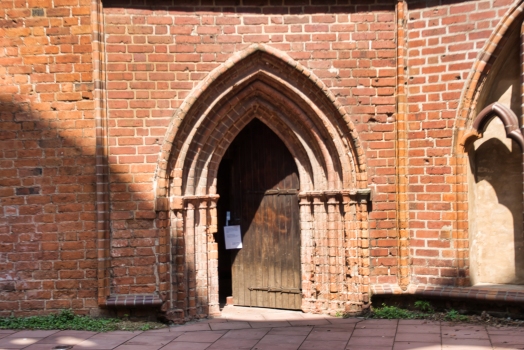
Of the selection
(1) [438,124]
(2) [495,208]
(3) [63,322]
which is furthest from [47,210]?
(2) [495,208]

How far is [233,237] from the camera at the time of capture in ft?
25.5

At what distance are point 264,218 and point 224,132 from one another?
1.33 meters

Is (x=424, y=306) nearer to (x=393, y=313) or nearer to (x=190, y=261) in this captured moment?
(x=393, y=313)

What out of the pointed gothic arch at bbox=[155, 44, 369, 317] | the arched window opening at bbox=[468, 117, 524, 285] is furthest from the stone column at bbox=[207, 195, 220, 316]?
the arched window opening at bbox=[468, 117, 524, 285]

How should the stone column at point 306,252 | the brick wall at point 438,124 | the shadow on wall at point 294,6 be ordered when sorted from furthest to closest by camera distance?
the stone column at point 306,252, the shadow on wall at point 294,6, the brick wall at point 438,124

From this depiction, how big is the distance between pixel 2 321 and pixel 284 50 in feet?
15.1

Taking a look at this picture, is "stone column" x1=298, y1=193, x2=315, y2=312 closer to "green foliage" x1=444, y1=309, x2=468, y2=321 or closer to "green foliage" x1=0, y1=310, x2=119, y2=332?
"green foliage" x1=444, y1=309, x2=468, y2=321

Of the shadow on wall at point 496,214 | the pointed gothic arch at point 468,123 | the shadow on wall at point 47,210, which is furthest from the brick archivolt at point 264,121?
the shadow on wall at point 496,214

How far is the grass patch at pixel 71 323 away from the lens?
21.5ft

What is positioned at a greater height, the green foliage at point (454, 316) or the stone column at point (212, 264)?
the stone column at point (212, 264)

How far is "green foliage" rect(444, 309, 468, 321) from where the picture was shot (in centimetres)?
663

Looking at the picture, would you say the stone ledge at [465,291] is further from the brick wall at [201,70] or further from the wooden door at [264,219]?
the wooden door at [264,219]

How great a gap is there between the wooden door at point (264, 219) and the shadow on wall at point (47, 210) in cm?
198

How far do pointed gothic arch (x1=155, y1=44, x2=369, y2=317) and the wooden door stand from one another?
25 centimetres
